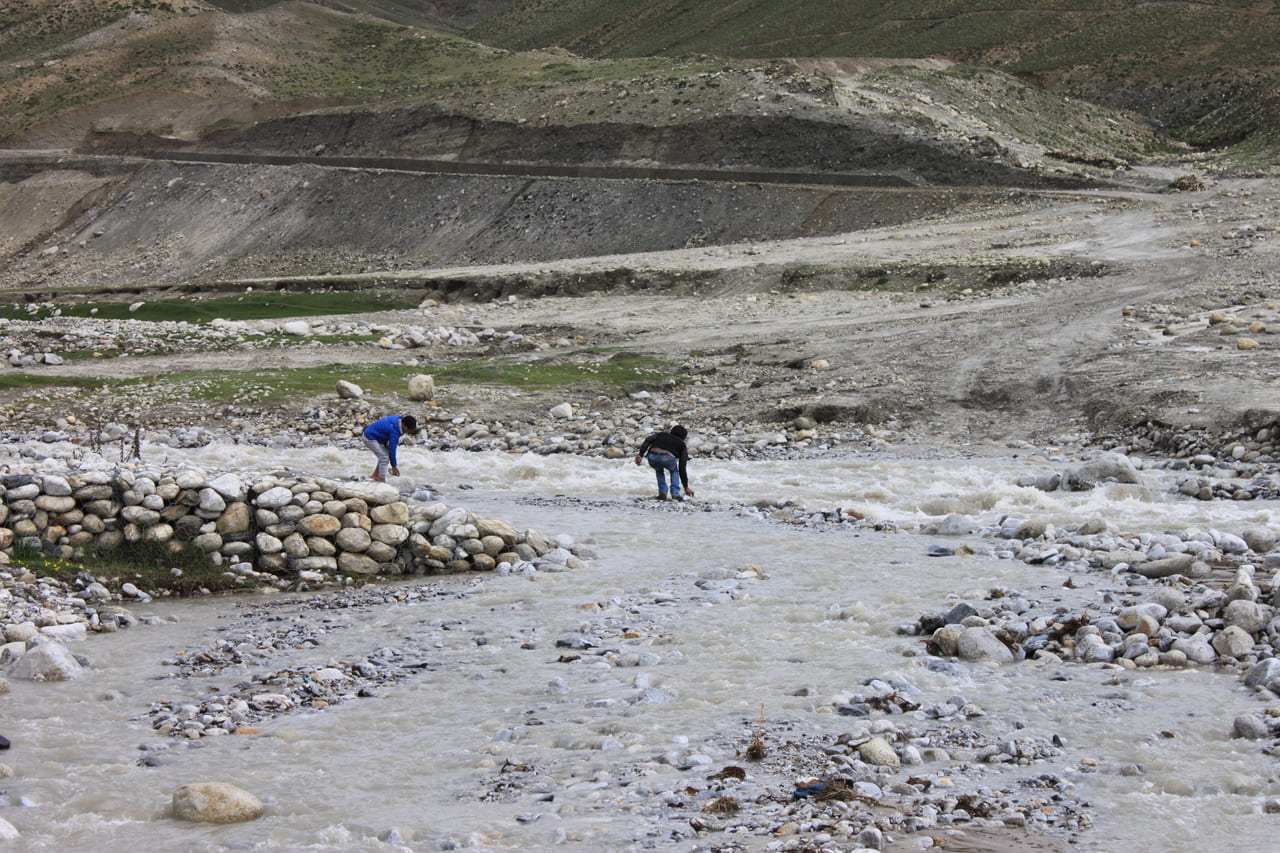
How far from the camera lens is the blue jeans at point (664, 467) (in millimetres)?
20469

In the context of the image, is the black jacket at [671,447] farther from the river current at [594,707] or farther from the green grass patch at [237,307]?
the green grass patch at [237,307]

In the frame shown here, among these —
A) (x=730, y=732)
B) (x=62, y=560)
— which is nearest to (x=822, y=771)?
(x=730, y=732)

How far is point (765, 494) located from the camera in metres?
21.0

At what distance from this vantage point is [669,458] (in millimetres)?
20469

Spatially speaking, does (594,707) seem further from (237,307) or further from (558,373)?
(237,307)

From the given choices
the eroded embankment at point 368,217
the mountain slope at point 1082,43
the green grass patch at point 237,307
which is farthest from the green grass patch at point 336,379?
the mountain slope at point 1082,43

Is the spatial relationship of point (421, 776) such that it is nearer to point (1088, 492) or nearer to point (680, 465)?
point (680, 465)

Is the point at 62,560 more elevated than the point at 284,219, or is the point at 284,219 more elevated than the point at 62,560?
the point at 284,219

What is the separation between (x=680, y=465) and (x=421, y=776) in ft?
38.0

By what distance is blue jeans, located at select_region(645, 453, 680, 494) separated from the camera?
2047cm

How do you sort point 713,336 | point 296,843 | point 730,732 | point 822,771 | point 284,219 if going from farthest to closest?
point 284,219, point 713,336, point 730,732, point 822,771, point 296,843

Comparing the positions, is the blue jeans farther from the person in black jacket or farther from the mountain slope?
the mountain slope

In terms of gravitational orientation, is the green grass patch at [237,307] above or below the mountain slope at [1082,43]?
below

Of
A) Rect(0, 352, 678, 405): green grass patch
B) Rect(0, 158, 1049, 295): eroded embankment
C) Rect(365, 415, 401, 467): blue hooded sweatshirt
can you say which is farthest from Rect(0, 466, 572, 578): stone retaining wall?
Rect(0, 158, 1049, 295): eroded embankment
